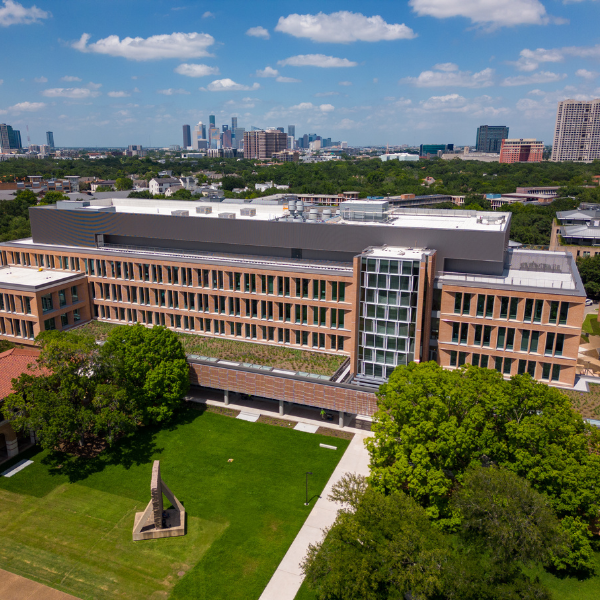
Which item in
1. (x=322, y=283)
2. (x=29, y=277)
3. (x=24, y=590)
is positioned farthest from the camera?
(x=29, y=277)

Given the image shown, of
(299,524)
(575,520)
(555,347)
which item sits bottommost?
(299,524)

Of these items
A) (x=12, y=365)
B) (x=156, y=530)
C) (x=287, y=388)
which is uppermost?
(x=12, y=365)

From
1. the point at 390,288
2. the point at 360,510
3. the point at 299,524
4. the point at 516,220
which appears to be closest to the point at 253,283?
the point at 390,288

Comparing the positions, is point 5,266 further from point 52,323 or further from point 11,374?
point 11,374

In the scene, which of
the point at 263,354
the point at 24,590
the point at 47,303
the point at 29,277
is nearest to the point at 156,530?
the point at 24,590

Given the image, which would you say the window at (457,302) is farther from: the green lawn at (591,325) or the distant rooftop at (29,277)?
the distant rooftop at (29,277)

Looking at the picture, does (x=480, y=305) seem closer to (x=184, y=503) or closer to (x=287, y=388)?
(x=287, y=388)
